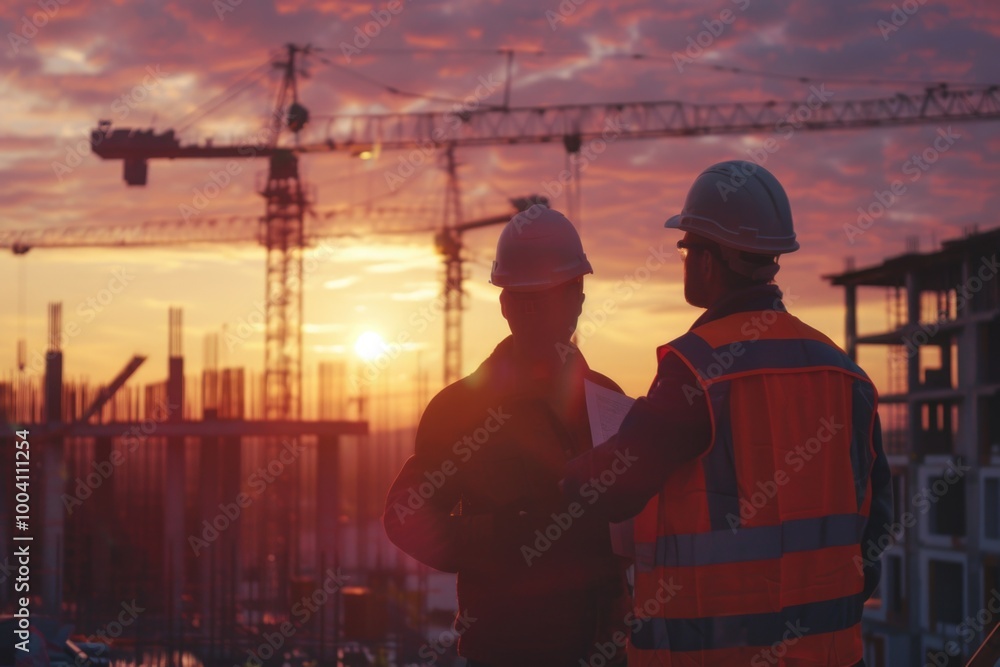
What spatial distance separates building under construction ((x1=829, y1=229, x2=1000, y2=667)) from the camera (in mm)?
36562

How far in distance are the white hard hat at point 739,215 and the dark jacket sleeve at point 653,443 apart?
38 centimetres

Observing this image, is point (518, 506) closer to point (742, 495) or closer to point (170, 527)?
point (742, 495)

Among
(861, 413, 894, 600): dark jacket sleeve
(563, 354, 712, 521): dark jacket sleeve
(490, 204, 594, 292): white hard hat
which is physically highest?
(490, 204, 594, 292): white hard hat

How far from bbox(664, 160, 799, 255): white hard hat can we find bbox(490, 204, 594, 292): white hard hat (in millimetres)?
531

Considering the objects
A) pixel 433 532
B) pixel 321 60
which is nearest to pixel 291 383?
pixel 321 60

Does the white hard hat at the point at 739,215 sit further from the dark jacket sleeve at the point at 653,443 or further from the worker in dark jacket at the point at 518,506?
the worker in dark jacket at the point at 518,506

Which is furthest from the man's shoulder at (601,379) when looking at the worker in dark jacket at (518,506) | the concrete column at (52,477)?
the concrete column at (52,477)

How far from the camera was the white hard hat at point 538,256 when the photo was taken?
3.06 meters

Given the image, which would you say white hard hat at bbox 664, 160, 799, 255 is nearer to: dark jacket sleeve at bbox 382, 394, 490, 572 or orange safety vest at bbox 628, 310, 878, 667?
orange safety vest at bbox 628, 310, 878, 667

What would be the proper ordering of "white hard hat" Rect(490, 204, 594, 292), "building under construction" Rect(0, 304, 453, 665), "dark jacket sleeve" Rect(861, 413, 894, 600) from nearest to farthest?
1. "dark jacket sleeve" Rect(861, 413, 894, 600)
2. "white hard hat" Rect(490, 204, 594, 292)
3. "building under construction" Rect(0, 304, 453, 665)

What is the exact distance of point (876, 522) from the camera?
2.64 metres

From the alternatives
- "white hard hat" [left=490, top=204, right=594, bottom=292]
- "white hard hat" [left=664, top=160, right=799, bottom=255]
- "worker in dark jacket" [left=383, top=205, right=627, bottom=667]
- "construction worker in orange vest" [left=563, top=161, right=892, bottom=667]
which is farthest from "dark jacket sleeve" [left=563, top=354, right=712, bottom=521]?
"white hard hat" [left=490, top=204, right=594, bottom=292]

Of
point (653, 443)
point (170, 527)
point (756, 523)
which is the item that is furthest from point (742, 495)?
point (170, 527)

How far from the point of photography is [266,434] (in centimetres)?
2783
